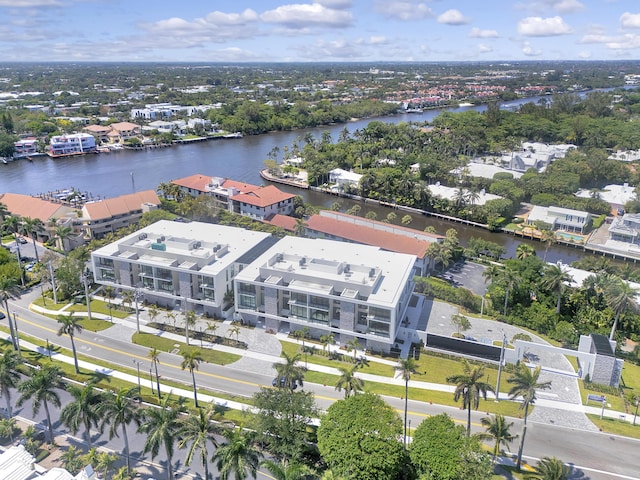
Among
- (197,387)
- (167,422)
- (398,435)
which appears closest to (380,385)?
(398,435)

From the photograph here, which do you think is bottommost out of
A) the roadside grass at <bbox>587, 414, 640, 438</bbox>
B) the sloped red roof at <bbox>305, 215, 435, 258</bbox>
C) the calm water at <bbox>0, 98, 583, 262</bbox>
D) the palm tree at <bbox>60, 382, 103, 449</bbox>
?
the roadside grass at <bbox>587, 414, 640, 438</bbox>

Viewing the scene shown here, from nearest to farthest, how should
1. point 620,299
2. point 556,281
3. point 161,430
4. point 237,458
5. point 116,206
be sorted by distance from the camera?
point 237,458
point 161,430
point 620,299
point 556,281
point 116,206

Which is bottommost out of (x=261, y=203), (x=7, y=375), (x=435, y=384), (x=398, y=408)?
(x=435, y=384)

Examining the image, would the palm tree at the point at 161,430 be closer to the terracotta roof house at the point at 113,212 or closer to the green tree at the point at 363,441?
the green tree at the point at 363,441

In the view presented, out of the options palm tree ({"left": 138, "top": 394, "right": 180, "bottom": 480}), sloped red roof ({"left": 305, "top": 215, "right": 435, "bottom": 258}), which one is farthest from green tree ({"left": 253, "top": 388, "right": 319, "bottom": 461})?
sloped red roof ({"left": 305, "top": 215, "right": 435, "bottom": 258})

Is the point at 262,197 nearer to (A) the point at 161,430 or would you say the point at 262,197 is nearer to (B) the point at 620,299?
(B) the point at 620,299

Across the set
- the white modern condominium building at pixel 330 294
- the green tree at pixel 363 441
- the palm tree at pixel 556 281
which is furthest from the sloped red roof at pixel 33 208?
the palm tree at pixel 556 281

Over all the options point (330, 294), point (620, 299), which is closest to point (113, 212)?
point (330, 294)

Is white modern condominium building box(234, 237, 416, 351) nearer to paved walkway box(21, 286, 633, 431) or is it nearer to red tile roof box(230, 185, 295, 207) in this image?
paved walkway box(21, 286, 633, 431)
